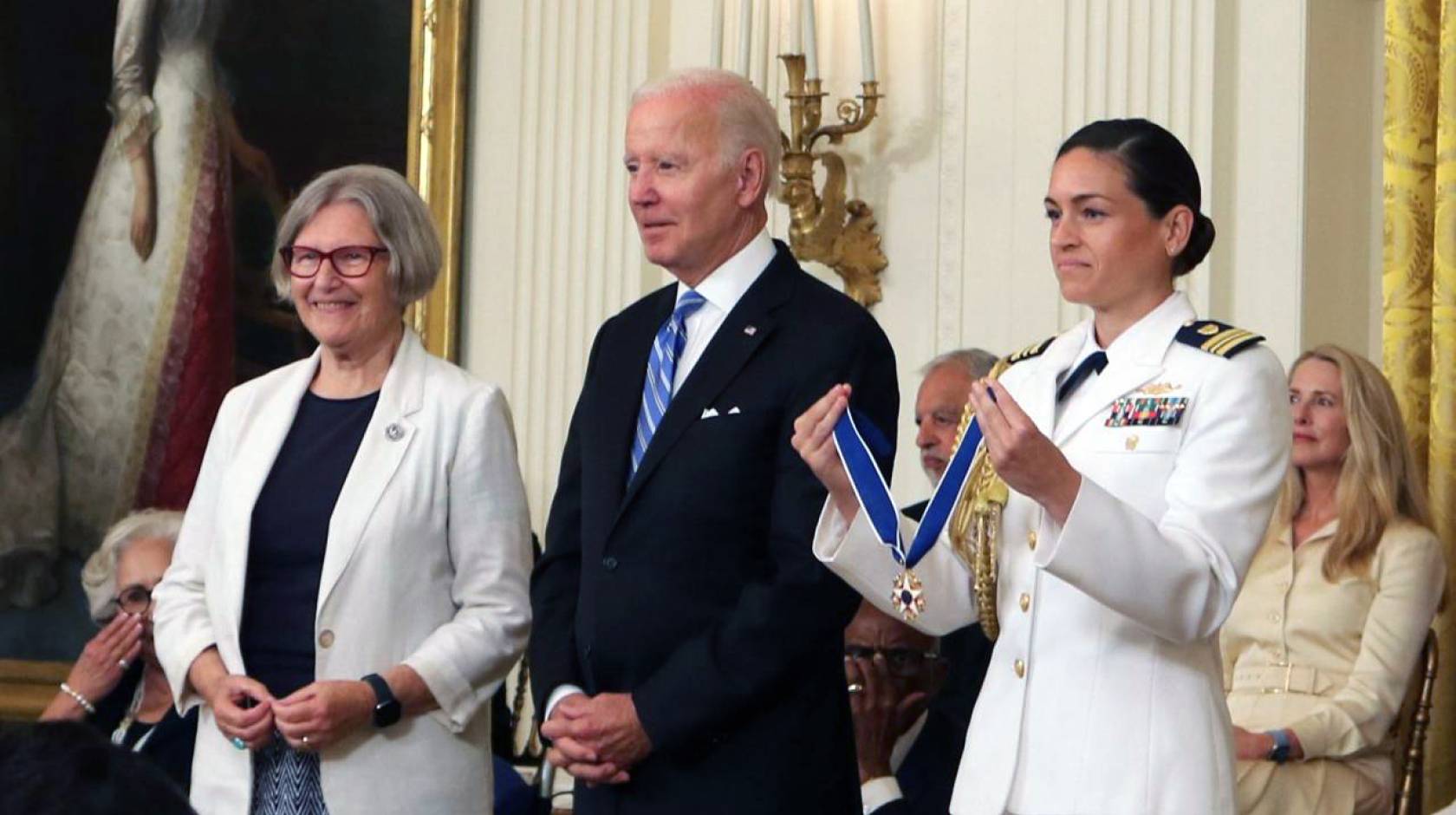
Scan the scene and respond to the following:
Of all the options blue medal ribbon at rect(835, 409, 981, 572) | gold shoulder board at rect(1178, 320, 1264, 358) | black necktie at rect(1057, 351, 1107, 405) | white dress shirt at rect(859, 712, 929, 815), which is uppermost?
gold shoulder board at rect(1178, 320, 1264, 358)

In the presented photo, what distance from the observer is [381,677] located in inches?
140

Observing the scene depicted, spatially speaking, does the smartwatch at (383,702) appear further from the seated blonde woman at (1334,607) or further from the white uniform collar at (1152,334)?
the seated blonde woman at (1334,607)

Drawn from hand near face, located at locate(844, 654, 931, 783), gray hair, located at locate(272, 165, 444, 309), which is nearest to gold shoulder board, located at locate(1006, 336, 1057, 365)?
gray hair, located at locate(272, 165, 444, 309)

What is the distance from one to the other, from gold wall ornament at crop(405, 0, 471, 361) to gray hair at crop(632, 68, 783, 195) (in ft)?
11.6

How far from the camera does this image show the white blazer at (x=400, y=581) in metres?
3.59

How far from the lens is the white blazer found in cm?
359

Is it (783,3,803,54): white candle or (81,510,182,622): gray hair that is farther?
(783,3,803,54): white candle

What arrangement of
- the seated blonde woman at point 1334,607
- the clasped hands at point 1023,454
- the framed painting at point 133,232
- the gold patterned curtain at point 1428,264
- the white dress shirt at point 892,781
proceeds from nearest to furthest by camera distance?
the clasped hands at point 1023,454 → the white dress shirt at point 892,781 → the seated blonde woman at point 1334,607 → the gold patterned curtain at point 1428,264 → the framed painting at point 133,232

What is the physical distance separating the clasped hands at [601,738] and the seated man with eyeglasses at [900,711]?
1122 mm

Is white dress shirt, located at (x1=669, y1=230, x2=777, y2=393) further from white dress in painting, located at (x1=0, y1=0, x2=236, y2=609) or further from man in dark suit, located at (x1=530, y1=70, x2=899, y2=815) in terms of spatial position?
white dress in painting, located at (x1=0, y1=0, x2=236, y2=609)

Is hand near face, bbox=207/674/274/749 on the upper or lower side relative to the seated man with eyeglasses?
upper

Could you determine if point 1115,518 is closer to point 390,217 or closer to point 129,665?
point 390,217

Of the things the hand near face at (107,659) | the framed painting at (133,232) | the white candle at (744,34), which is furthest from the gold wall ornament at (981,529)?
the framed painting at (133,232)

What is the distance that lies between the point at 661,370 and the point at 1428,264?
98.8 inches
